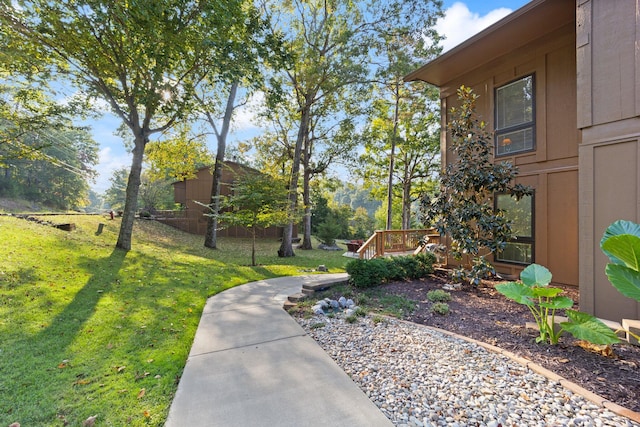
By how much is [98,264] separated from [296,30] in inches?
493

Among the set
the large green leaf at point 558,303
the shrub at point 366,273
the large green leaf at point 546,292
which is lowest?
the shrub at point 366,273

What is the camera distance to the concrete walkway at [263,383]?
215cm

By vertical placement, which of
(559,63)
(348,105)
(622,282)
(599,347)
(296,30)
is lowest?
(599,347)

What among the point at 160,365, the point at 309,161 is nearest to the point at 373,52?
the point at 309,161

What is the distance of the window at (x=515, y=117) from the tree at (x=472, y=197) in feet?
3.52

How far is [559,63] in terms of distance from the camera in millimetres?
5656

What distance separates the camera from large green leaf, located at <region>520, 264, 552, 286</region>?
3.19 m

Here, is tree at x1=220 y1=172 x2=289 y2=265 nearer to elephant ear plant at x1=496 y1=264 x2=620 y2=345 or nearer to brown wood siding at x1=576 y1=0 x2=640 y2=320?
elephant ear plant at x1=496 y1=264 x2=620 y2=345

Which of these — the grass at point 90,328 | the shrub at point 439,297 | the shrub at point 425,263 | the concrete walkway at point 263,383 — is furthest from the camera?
the shrub at point 425,263

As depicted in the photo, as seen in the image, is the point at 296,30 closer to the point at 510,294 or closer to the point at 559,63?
the point at 559,63

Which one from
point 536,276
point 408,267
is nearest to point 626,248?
point 536,276

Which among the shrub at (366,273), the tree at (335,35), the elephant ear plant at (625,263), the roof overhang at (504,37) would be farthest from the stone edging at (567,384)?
the tree at (335,35)

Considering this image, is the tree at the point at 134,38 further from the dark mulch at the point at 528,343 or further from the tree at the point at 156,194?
the tree at the point at 156,194

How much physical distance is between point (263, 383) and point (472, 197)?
5.13 metres
